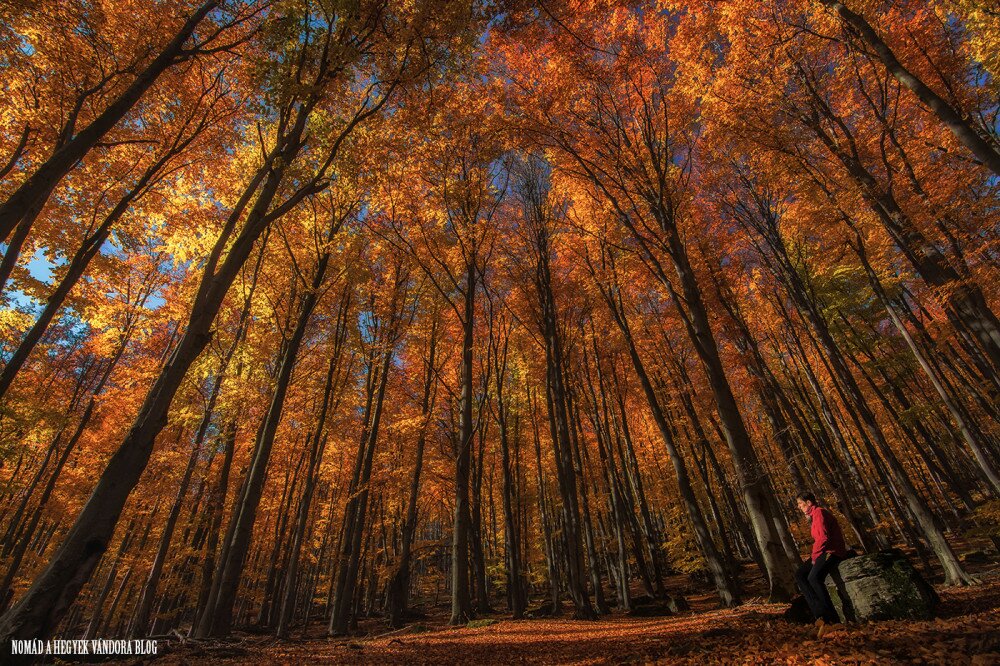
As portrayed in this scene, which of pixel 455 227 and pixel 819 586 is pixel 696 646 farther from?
pixel 455 227

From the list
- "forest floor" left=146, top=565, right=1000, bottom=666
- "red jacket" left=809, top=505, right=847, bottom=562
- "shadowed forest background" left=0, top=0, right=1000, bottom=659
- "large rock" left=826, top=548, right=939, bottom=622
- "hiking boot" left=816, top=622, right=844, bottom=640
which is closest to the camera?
"forest floor" left=146, top=565, right=1000, bottom=666

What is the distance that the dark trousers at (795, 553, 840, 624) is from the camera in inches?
180

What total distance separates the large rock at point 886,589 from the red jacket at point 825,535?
200mm

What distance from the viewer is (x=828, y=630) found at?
3979 mm

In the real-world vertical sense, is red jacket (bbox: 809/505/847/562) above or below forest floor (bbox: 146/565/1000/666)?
above

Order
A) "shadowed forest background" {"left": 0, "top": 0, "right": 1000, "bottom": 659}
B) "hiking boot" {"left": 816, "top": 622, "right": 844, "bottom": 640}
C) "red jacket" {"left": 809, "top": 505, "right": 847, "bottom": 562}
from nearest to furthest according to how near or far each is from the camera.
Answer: "hiking boot" {"left": 816, "top": 622, "right": 844, "bottom": 640}
"red jacket" {"left": 809, "top": 505, "right": 847, "bottom": 562}
"shadowed forest background" {"left": 0, "top": 0, "right": 1000, "bottom": 659}

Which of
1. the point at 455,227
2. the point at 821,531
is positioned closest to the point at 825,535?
the point at 821,531

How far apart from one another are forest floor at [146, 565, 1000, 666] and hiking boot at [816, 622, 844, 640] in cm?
10

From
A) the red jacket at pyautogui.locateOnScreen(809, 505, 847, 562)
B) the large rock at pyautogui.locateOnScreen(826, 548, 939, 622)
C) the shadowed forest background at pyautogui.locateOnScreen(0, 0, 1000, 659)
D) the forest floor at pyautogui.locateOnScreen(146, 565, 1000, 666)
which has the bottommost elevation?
the forest floor at pyautogui.locateOnScreen(146, 565, 1000, 666)

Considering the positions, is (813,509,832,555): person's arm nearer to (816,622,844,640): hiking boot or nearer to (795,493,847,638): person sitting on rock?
(795,493,847,638): person sitting on rock

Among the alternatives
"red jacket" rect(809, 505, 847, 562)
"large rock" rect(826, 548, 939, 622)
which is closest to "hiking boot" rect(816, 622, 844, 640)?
"large rock" rect(826, 548, 939, 622)

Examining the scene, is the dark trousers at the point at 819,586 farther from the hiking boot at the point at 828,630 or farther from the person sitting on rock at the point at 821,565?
the hiking boot at the point at 828,630

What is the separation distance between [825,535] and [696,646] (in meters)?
2.27

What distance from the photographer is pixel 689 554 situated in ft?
52.4
